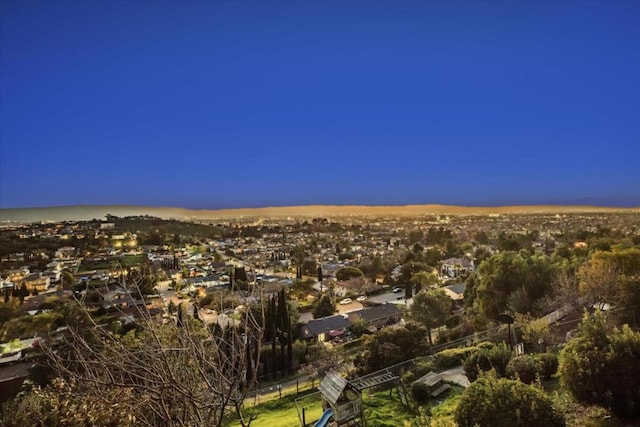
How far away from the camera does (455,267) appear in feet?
115

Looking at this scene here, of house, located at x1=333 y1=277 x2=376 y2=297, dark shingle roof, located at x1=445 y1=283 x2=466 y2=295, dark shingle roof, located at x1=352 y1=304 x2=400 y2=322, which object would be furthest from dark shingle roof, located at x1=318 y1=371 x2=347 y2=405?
house, located at x1=333 y1=277 x2=376 y2=297

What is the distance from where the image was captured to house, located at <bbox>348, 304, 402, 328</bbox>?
Result: 21406 millimetres

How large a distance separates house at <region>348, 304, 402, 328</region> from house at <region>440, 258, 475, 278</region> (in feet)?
40.4

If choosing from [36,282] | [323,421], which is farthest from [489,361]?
[36,282]

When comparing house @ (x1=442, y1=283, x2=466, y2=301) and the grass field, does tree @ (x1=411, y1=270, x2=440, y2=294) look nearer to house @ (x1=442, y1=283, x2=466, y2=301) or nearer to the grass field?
house @ (x1=442, y1=283, x2=466, y2=301)

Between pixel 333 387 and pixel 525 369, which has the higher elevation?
pixel 525 369

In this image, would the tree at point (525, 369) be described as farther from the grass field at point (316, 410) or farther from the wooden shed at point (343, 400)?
the wooden shed at point (343, 400)

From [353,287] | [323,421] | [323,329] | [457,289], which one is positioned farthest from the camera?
[353,287]

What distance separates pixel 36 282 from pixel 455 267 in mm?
30830

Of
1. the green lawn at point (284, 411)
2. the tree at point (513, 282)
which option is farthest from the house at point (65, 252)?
the tree at point (513, 282)

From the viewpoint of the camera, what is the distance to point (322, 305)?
23.5 metres

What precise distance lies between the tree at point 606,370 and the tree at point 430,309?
10665 millimetres

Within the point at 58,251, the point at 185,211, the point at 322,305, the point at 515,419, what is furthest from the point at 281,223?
the point at 515,419

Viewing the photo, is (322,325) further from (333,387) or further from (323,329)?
(333,387)
